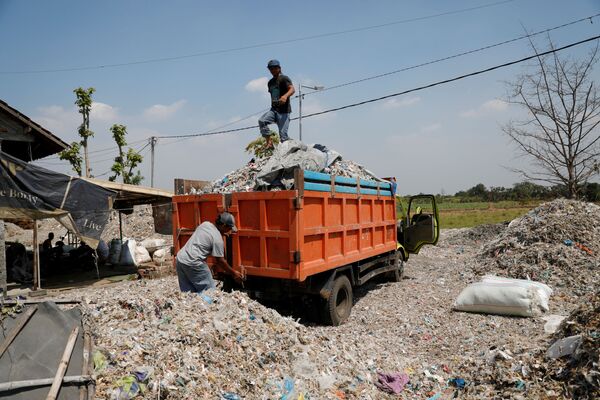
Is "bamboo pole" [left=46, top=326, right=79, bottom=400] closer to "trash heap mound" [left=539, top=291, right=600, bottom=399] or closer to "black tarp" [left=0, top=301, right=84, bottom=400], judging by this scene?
"black tarp" [left=0, top=301, right=84, bottom=400]

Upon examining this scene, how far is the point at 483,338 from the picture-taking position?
5.38m

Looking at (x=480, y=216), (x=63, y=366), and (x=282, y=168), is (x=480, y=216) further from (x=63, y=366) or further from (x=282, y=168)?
(x=63, y=366)

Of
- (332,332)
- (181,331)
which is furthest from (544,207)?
(181,331)

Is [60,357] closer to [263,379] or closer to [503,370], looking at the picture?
[263,379]

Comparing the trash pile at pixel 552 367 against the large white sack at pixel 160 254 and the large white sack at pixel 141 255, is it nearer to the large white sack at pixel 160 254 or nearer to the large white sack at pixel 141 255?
the large white sack at pixel 160 254

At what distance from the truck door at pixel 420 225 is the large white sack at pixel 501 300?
295cm

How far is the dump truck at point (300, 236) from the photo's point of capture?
5.16 m

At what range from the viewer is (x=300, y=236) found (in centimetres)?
509

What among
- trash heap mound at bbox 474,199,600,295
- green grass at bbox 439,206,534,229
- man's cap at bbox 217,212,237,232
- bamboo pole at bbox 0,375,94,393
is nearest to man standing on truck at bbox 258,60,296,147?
man's cap at bbox 217,212,237,232

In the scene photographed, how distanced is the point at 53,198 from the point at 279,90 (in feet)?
19.2

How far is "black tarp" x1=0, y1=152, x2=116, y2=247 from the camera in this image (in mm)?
8617

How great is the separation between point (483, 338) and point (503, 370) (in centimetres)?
144

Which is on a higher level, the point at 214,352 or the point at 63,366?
the point at 63,366

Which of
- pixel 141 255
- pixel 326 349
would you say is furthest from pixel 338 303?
pixel 141 255
